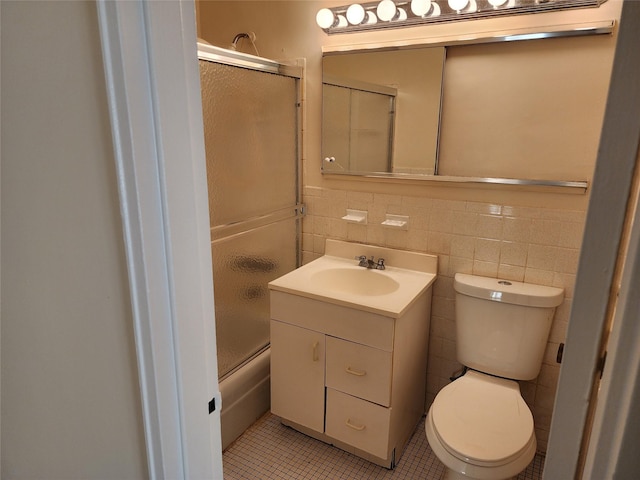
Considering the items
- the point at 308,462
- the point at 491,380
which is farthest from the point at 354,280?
the point at 308,462

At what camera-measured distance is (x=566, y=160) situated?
169cm

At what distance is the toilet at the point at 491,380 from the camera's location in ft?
4.70

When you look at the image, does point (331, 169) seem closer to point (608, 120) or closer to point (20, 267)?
point (20, 267)

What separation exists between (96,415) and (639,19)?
1082 mm

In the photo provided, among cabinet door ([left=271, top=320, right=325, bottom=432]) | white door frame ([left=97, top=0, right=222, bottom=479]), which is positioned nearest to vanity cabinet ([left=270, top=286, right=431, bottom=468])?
cabinet door ([left=271, top=320, right=325, bottom=432])

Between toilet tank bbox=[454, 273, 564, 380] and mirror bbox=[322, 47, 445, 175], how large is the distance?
591 mm

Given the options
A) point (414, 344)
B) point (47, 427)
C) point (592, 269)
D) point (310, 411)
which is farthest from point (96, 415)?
point (414, 344)

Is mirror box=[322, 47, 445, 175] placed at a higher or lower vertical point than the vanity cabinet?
higher

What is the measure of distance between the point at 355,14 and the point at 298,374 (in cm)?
165

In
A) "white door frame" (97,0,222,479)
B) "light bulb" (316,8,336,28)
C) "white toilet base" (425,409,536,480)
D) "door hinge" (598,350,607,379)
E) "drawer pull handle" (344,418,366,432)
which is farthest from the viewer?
"light bulb" (316,8,336,28)

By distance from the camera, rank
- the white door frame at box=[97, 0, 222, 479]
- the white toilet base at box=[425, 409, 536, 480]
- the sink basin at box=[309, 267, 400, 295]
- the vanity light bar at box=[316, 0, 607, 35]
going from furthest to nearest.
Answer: the sink basin at box=[309, 267, 400, 295] < the vanity light bar at box=[316, 0, 607, 35] < the white toilet base at box=[425, 409, 536, 480] < the white door frame at box=[97, 0, 222, 479]

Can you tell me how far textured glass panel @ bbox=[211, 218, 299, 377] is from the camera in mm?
1908

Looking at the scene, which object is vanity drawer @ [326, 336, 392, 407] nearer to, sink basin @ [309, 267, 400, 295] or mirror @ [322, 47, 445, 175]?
sink basin @ [309, 267, 400, 295]

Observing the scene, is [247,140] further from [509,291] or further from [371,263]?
[509,291]
